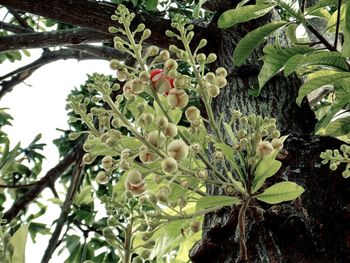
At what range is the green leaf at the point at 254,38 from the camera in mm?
1068

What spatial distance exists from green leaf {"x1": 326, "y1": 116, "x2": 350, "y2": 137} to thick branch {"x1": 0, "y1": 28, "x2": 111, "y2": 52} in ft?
3.63

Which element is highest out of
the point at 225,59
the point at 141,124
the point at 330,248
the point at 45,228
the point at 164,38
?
the point at 141,124

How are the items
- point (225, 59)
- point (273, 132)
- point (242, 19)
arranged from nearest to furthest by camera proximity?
1. point (273, 132)
2. point (242, 19)
3. point (225, 59)

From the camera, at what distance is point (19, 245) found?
2.78ft

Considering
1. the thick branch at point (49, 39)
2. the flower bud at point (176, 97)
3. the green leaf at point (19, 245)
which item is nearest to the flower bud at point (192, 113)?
the flower bud at point (176, 97)

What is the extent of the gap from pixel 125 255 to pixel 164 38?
1.14m

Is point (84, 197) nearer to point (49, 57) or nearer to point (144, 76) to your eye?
point (49, 57)

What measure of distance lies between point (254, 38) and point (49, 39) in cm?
114

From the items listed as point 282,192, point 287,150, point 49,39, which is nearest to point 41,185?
point 49,39

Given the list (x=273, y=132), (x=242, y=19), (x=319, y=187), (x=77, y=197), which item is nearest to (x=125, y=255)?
(x=273, y=132)

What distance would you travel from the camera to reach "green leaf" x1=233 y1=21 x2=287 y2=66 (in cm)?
107

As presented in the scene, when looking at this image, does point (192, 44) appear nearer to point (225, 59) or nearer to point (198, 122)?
point (225, 59)

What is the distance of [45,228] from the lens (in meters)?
2.42

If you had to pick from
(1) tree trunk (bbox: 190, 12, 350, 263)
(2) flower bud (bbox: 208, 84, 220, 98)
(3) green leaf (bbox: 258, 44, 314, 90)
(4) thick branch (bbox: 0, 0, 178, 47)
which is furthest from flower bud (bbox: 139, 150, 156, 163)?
(4) thick branch (bbox: 0, 0, 178, 47)
